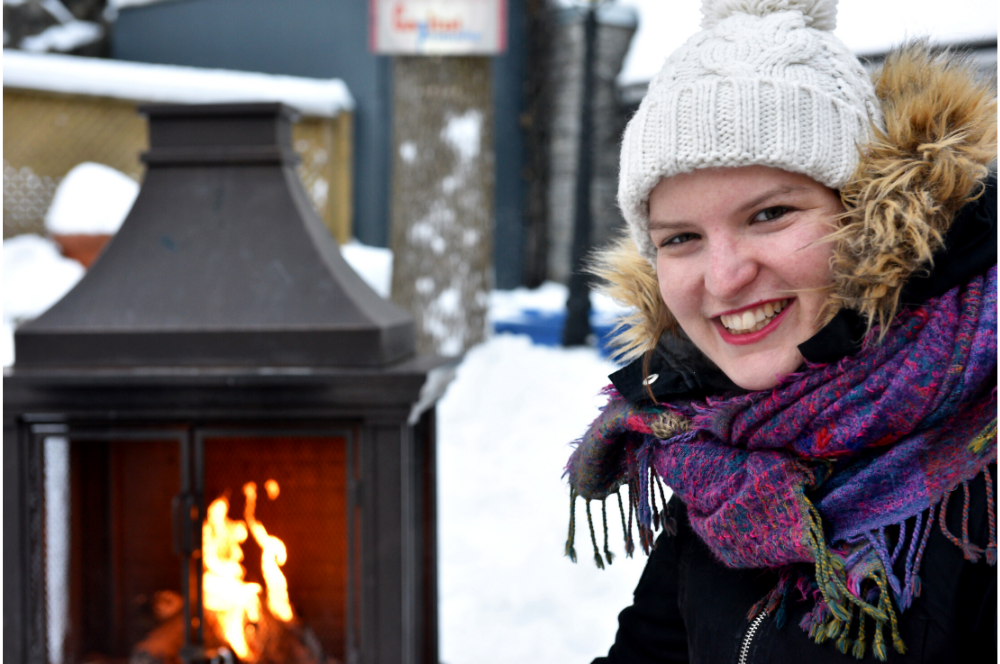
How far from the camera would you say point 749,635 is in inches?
37.6

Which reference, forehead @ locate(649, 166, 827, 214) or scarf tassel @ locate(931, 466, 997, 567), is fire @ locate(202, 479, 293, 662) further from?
scarf tassel @ locate(931, 466, 997, 567)

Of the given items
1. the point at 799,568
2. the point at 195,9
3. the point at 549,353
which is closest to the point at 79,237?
the point at 549,353

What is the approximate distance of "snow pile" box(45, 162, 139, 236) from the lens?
14.1 ft

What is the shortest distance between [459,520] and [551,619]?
803 mm

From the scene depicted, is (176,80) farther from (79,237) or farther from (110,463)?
(110,463)

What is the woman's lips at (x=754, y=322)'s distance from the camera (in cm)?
94

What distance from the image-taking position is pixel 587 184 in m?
5.31

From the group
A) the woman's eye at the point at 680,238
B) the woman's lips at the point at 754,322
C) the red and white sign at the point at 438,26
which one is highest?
the red and white sign at the point at 438,26

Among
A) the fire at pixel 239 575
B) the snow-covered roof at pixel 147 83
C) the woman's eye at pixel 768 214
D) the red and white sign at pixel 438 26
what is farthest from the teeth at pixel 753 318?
the snow-covered roof at pixel 147 83

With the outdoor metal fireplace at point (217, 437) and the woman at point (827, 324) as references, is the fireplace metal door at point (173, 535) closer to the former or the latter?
the outdoor metal fireplace at point (217, 437)

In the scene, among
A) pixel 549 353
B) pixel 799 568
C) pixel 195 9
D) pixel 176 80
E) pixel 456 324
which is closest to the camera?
pixel 799 568

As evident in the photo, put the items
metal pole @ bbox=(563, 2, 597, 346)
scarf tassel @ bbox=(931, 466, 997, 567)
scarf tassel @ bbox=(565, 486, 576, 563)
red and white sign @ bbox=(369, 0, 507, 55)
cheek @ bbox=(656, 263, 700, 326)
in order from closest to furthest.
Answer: scarf tassel @ bbox=(931, 466, 997, 567) → cheek @ bbox=(656, 263, 700, 326) → scarf tassel @ bbox=(565, 486, 576, 563) → red and white sign @ bbox=(369, 0, 507, 55) → metal pole @ bbox=(563, 2, 597, 346)

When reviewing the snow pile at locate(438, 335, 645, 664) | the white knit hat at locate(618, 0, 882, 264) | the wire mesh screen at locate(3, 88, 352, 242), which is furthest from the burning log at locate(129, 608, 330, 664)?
the wire mesh screen at locate(3, 88, 352, 242)

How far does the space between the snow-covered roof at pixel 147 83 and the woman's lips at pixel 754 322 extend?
4994 millimetres
